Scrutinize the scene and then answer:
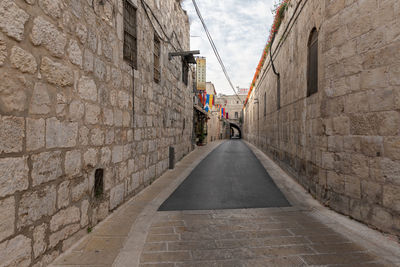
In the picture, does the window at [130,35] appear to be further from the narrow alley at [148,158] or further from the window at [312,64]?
the window at [312,64]

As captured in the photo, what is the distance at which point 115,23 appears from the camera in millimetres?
3846

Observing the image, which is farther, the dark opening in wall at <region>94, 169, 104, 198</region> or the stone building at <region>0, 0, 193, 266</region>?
the dark opening in wall at <region>94, 169, 104, 198</region>

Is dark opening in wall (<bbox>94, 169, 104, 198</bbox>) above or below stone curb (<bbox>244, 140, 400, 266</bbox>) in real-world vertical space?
above

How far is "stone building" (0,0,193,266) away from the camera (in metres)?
1.88

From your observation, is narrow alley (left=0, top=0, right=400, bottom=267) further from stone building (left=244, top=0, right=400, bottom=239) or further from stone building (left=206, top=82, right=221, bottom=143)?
stone building (left=206, top=82, right=221, bottom=143)

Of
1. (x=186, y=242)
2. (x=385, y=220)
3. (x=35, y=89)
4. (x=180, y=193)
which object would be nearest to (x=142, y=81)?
(x=180, y=193)

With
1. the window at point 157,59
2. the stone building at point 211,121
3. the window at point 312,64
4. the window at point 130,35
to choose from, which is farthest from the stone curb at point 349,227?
the stone building at point 211,121

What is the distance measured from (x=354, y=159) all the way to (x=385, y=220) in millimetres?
904

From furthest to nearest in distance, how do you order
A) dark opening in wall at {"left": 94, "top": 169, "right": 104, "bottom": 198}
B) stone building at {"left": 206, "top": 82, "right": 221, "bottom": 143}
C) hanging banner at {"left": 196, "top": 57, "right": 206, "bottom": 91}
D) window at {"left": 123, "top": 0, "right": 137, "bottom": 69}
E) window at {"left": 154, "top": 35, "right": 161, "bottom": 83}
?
stone building at {"left": 206, "top": 82, "right": 221, "bottom": 143}
hanging banner at {"left": 196, "top": 57, "right": 206, "bottom": 91}
window at {"left": 154, "top": 35, "right": 161, "bottom": 83}
window at {"left": 123, "top": 0, "right": 137, "bottom": 69}
dark opening in wall at {"left": 94, "top": 169, "right": 104, "bottom": 198}

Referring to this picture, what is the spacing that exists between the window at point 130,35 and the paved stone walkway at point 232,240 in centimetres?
283

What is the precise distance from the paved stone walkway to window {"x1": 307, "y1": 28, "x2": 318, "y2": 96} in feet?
8.14

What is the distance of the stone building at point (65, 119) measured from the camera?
1.88 meters

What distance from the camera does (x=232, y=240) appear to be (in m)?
2.79

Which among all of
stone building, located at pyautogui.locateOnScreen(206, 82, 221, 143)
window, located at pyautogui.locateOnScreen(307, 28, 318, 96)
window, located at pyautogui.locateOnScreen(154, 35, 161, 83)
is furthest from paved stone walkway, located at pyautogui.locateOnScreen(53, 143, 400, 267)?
stone building, located at pyautogui.locateOnScreen(206, 82, 221, 143)
